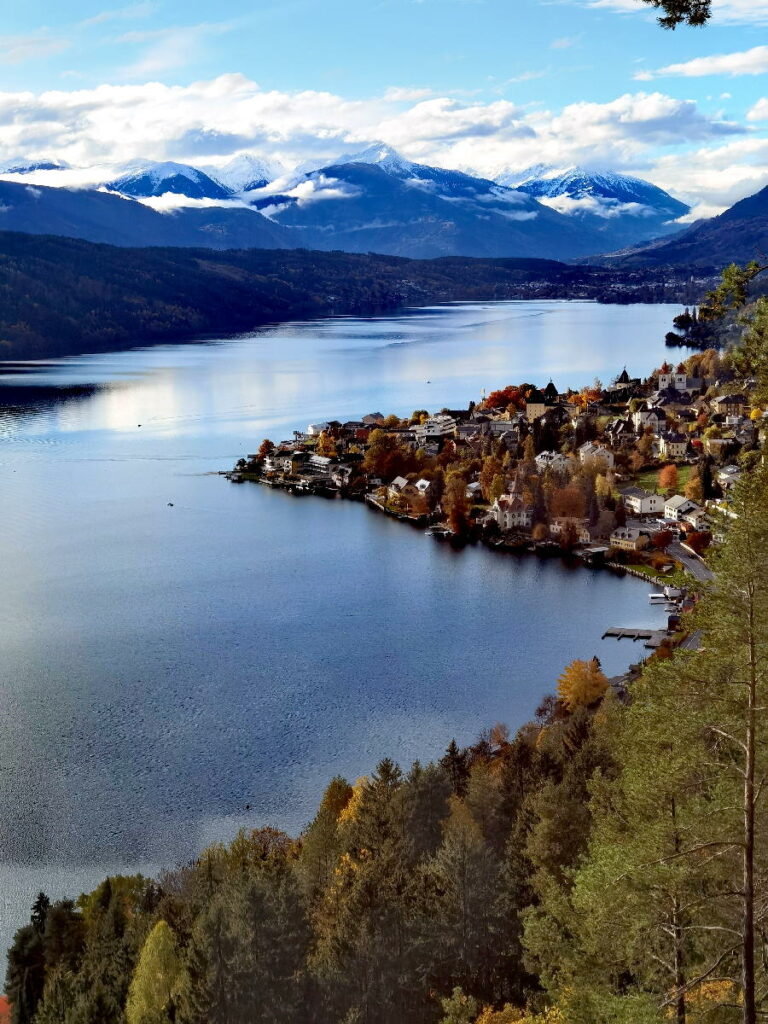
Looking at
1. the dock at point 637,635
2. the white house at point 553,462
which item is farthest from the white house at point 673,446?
the dock at point 637,635

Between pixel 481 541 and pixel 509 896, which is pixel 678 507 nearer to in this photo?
pixel 481 541

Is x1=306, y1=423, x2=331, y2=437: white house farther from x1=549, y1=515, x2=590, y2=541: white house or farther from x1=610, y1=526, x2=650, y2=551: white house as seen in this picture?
x1=610, y1=526, x2=650, y2=551: white house

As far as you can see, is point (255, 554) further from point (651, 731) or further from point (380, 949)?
point (651, 731)

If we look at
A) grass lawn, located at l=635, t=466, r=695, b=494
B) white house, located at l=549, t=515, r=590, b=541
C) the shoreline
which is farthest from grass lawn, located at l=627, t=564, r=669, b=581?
grass lawn, located at l=635, t=466, r=695, b=494

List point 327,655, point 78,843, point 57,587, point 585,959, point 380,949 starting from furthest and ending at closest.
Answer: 1. point 57,587
2. point 327,655
3. point 78,843
4. point 380,949
5. point 585,959

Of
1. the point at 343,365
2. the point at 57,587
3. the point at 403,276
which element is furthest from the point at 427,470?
the point at 403,276

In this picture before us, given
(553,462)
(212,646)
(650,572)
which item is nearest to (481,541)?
(650,572)

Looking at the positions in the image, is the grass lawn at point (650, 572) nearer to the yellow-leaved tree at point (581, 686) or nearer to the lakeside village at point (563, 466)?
the lakeside village at point (563, 466)
